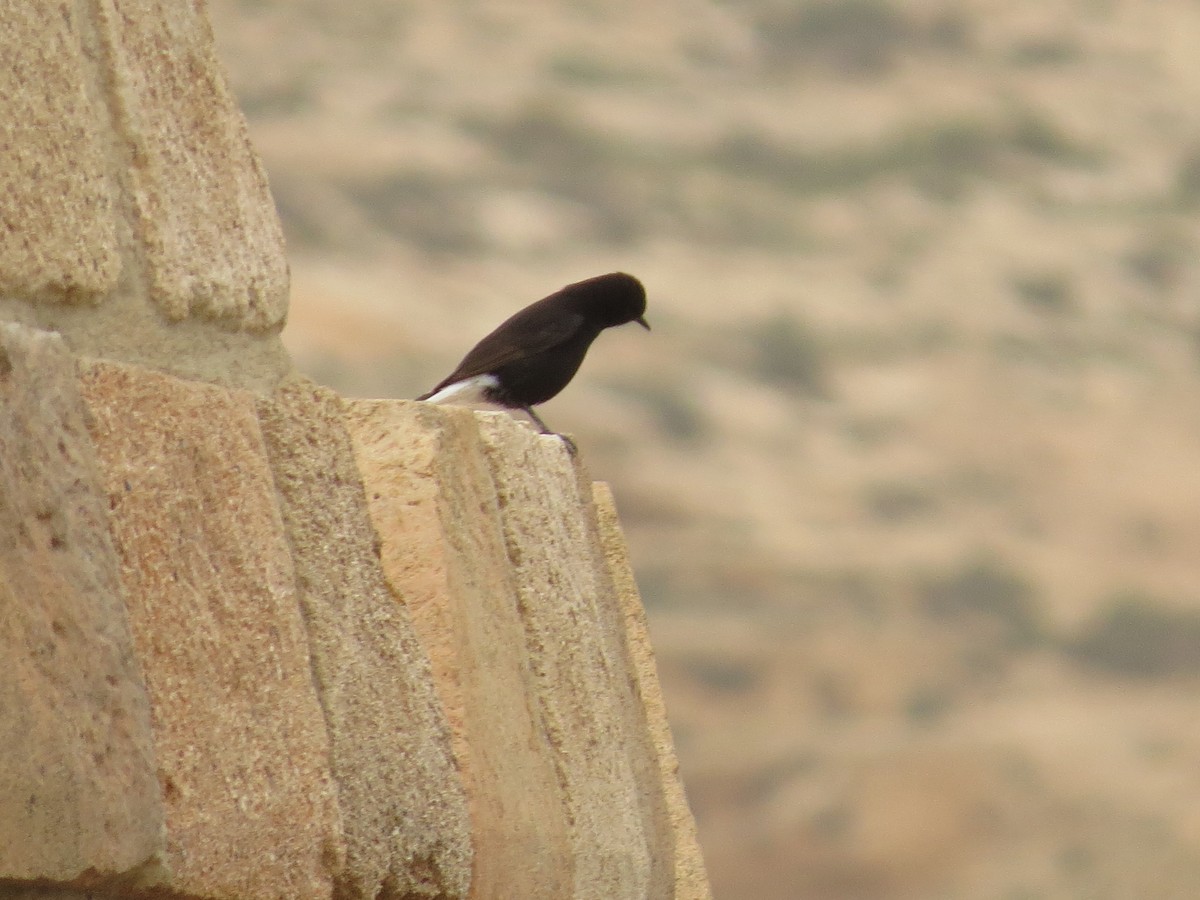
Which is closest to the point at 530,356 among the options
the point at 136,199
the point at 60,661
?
the point at 136,199

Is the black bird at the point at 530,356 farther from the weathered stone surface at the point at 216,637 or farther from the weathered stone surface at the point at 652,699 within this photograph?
the weathered stone surface at the point at 216,637

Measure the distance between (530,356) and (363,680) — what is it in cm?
414

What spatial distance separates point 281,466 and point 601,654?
76 cm

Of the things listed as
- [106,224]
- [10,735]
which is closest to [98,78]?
[106,224]

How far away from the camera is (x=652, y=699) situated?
2830mm

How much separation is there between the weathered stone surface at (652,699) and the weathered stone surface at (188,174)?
36.9 inches

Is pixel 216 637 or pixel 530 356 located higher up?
pixel 530 356

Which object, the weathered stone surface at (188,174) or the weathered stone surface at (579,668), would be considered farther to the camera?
the weathered stone surface at (579,668)

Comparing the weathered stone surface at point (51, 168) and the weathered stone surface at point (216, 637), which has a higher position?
the weathered stone surface at point (51, 168)

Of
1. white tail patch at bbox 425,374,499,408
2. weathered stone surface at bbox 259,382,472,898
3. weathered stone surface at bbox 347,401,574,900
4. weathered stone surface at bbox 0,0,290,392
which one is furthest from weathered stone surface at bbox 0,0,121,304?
white tail patch at bbox 425,374,499,408

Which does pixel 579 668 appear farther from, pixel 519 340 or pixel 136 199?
pixel 519 340

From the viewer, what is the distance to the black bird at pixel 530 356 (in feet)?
19.5

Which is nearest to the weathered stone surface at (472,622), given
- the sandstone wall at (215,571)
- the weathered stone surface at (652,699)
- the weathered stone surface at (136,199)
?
the sandstone wall at (215,571)

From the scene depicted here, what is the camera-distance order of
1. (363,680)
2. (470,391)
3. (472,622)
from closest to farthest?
1. (363,680)
2. (472,622)
3. (470,391)
